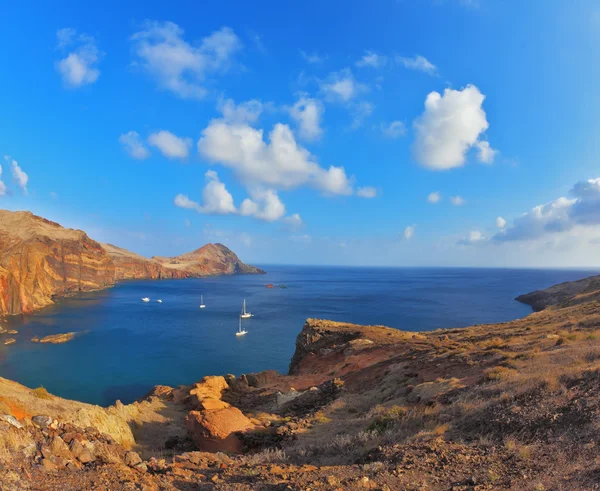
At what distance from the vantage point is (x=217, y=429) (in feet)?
45.4

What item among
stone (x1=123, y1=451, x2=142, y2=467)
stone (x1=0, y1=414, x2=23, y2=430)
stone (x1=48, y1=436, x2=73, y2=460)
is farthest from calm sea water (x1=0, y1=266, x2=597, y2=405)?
stone (x1=123, y1=451, x2=142, y2=467)

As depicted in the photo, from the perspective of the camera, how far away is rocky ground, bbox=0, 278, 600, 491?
22.2ft

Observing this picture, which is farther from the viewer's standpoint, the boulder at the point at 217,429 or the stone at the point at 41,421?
the boulder at the point at 217,429

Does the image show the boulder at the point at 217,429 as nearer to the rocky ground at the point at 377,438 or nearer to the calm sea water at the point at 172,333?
the rocky ground at the point at 377,438

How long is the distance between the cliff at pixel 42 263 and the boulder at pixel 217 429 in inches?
3856

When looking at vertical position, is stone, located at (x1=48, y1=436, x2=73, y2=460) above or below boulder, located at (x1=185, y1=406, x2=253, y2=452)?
above

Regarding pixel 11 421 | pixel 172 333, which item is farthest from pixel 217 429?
pixel 172 333

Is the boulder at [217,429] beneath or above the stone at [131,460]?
beneath

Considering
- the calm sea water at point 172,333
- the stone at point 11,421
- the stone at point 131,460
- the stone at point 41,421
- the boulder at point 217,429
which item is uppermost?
the stone at point 11,421

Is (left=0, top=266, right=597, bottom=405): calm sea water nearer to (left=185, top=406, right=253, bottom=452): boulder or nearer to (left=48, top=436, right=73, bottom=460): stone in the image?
(left=185, top=406, right=253, bottom=452): boulder

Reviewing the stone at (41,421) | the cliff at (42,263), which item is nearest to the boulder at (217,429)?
the stone at (41,421)

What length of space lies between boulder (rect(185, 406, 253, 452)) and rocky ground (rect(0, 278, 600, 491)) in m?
0.05

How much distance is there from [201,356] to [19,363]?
26375 millimetres

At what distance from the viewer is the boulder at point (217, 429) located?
44.3 feet
